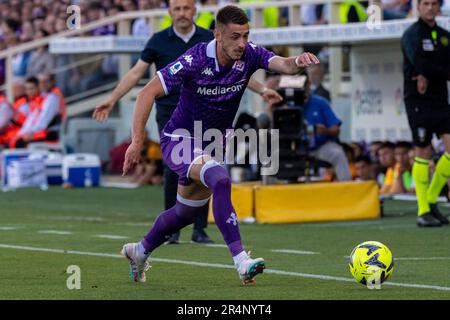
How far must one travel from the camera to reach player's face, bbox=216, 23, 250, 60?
9.15 m

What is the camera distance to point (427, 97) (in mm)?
14242

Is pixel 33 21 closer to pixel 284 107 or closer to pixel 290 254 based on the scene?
pixel 284 107

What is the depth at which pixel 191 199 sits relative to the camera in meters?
9.54

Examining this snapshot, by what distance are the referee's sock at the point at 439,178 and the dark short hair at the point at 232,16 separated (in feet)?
18.1

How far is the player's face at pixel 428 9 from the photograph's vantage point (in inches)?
559

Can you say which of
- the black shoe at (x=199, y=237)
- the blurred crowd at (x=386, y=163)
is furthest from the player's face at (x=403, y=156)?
the black shoe at (x=199, y=237)

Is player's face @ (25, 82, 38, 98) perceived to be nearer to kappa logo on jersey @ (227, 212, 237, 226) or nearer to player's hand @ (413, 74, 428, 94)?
player's hand @ (413, 74, 428, 94)

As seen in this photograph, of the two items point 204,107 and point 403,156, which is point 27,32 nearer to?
point 403,156

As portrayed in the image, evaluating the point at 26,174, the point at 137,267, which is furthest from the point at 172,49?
the point at 26,174

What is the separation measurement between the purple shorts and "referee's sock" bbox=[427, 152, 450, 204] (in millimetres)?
5285

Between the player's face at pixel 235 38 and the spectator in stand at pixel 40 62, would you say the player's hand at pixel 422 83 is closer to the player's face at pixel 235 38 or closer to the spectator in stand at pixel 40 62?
the player's face at pixel 235 38

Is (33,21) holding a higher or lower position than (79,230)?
higher

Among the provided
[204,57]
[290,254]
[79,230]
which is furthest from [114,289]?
[79,230]
